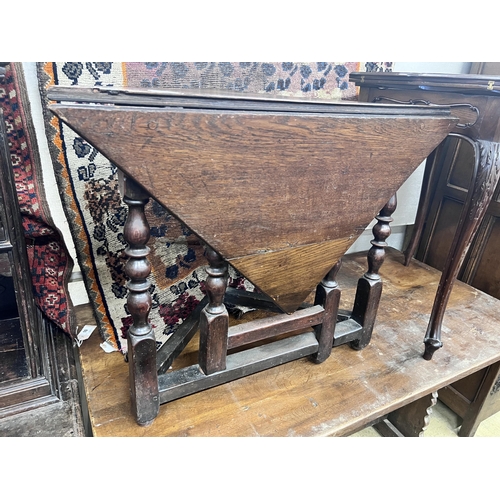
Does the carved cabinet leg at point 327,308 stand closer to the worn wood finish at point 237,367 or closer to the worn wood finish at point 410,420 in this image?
the worn wood finish at point 237,367

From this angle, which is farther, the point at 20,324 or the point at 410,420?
the point at 410,420

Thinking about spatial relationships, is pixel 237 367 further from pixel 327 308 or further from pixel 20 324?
pixel 20 324

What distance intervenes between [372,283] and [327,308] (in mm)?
170

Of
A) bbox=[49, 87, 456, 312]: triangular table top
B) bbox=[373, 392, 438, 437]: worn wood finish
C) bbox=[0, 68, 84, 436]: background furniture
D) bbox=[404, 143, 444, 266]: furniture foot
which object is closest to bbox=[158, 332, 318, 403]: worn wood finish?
bbox=[49, 87, 456, 312]: triangular table top

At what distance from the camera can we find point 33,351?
1.04 m

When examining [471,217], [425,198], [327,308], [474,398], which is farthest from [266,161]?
[474,398]

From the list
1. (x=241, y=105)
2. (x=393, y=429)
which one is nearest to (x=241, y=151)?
(x=241, y=105)

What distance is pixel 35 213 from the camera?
1082mm

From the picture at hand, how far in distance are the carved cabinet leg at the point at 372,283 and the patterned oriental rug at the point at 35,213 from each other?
919 millimetres

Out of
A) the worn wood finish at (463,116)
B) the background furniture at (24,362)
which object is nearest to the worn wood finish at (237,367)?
the background furniture at (24,362)

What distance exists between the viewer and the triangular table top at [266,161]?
659 mm

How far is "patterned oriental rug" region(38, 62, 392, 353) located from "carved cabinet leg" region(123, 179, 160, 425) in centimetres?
37

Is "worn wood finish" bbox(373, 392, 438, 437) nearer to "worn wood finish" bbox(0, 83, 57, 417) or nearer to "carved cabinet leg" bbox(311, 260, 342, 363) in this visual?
"carved cabinet leg" bbox(311, 260, 342, 363)
